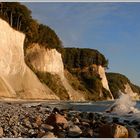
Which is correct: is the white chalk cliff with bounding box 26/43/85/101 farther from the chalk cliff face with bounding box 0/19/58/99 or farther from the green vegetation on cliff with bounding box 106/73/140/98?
the green vegetation on cliff with bounding box 106/73/140/98

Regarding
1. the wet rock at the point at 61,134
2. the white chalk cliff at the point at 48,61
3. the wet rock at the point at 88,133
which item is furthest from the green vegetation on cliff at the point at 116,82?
the wet rock at the point at 61,134

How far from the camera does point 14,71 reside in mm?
30469

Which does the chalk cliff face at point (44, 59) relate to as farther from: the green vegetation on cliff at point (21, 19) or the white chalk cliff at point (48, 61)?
the green vegetation on cliff at point (21, 19)

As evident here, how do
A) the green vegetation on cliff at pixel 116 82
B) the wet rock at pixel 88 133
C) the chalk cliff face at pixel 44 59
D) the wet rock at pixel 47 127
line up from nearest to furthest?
the wet rock at pixel 88 133 < the wet rock at pixel 47 127 < the chalk cliff face at pixel 44 59 < the green vegetation on cliff at pixel 116 82

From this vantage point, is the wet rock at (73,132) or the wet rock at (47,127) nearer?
the wet rock at (73,132)

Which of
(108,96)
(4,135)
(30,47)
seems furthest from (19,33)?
(108,96)

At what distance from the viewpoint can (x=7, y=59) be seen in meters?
29.6

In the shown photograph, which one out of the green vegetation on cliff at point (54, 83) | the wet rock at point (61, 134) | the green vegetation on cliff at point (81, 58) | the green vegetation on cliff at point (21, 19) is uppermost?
the green vegetation on cliff at point (21, 19)

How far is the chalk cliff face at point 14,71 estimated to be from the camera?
28.6 meters

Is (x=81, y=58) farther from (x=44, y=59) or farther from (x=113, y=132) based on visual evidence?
(x=113, y=132)

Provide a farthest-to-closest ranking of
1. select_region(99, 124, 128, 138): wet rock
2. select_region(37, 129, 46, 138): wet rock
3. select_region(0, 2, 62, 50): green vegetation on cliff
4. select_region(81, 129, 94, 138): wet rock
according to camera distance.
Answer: select_region(0, 2, 62, 50): green vegetation on cliff
select_region(81, 129, 94, 138): wet rock
select_region(99, 124, 128, 138): wet rock
select_region(37, 129, 46, 138): wet rock

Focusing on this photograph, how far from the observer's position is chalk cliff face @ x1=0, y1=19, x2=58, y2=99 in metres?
28.6

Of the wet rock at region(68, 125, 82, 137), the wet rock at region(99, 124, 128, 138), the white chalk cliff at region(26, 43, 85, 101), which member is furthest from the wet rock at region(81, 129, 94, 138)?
the white chalk cliff at region(26, 43, 85, 101)

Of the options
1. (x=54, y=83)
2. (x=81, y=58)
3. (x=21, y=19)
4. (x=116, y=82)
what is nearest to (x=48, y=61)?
(x=54, y=83)
